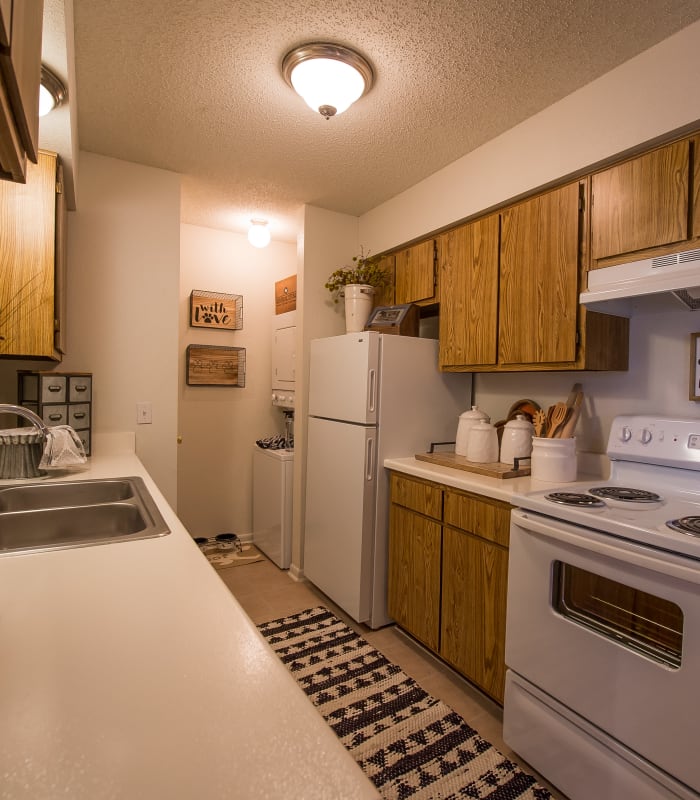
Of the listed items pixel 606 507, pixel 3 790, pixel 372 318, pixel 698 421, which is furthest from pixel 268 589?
pixel 3 790

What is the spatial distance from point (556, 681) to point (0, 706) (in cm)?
147

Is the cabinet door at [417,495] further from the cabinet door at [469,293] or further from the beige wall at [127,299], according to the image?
the beige wall at [127,299]

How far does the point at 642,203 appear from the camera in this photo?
1618 millimetres

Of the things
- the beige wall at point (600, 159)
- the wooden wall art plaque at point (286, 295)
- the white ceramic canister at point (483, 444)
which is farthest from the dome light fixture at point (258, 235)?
the white ceramic canister at point (483, 444)

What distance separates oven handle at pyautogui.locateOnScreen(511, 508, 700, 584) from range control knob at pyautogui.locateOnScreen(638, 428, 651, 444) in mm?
588

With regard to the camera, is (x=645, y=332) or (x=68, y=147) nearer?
(x=68, y=147)

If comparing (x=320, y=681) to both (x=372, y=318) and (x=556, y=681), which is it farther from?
(x=372, y=318)

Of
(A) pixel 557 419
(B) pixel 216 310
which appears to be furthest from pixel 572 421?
(B) pixel 216 310

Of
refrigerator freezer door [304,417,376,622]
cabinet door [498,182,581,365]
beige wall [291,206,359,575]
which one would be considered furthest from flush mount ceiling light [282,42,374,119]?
refrigerator freezer door [304,417,376,622]

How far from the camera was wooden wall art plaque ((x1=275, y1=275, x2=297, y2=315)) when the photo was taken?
334 centimetres

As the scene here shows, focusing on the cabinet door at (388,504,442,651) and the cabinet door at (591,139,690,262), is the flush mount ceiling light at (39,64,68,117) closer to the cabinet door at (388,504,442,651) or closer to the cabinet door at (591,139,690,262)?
the cabinet door at (591,139,690,262)

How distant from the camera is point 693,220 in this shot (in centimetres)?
149

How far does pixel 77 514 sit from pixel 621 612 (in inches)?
63.4

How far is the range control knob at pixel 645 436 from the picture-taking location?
68.6 inches
